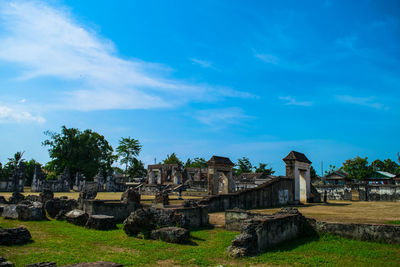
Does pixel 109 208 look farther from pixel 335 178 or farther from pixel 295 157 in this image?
pixel 335 178

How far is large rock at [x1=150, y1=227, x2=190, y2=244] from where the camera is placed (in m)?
8.38

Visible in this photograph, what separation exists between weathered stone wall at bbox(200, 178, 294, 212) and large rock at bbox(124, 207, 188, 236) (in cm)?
488

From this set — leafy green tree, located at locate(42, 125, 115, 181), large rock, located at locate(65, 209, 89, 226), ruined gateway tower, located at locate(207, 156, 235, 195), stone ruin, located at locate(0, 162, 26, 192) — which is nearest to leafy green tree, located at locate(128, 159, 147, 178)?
leafy green tree, located at locate(42, 125, 115, 181)

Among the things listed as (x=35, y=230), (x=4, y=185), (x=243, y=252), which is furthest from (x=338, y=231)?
(x=4, y=185)

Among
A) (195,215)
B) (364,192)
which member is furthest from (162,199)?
(364,192)

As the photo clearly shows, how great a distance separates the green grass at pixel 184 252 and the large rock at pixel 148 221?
1.21ft

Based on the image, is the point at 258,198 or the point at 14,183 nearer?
the point at 258,198

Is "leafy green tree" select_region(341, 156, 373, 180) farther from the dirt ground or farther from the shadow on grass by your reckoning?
the shadow on grass

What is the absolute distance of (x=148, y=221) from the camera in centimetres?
938

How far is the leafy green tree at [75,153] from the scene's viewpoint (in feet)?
171

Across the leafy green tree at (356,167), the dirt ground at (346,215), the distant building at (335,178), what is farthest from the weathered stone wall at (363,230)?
the leafy green tree at (356,167)

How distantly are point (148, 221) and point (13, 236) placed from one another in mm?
3680

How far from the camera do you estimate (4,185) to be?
119ft

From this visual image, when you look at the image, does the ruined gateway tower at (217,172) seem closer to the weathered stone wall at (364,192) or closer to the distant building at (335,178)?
the weathered stone wall at (364,192)
